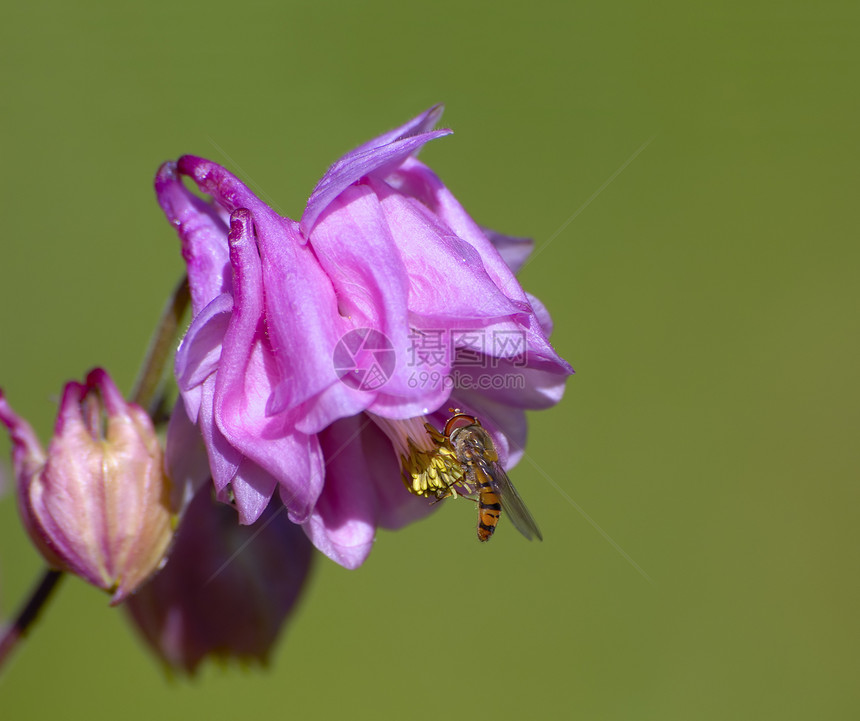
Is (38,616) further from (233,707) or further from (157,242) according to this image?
(157,242)

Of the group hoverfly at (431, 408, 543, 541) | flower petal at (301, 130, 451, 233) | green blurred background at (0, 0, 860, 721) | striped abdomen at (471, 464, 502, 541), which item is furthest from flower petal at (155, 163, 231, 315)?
green blurred background at (0, 0, 860, 721)

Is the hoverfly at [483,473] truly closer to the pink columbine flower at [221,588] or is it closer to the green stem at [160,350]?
the pink columbine flower at [221,588]

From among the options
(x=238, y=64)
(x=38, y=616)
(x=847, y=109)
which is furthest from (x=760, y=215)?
(x=38, y=616)

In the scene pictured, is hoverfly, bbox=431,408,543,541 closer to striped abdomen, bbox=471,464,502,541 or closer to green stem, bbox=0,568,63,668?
striped abdomen, bbox=471,464,502,541

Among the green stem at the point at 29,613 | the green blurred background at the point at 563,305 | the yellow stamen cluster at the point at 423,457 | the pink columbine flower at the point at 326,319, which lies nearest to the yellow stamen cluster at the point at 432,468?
the yellow stamen cluster at the point at 423,457

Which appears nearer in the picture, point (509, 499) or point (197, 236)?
point (197, 236)

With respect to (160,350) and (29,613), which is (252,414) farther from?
(29,613)

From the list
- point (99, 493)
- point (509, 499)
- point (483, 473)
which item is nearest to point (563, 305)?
point (509, 499)

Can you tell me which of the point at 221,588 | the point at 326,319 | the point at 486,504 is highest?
the point at 326,319
